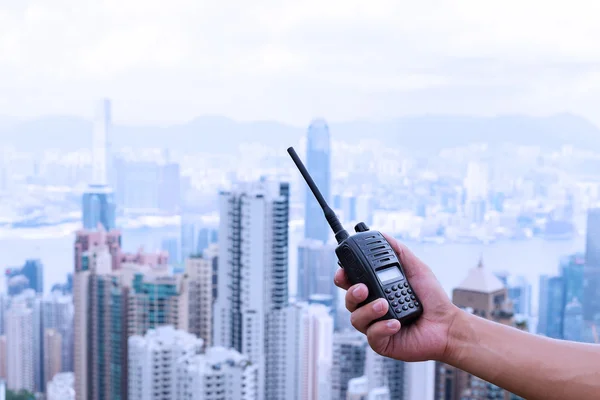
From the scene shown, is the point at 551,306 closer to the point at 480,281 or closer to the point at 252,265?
the point at 480,281

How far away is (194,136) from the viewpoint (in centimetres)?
396

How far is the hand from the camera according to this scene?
0.53m

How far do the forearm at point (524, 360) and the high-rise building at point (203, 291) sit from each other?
4.31m

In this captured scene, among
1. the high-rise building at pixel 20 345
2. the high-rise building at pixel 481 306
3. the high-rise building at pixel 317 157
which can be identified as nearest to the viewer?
the high-rise building at pixel 481 306

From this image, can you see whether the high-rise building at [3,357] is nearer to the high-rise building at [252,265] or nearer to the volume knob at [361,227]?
the high-rise building at [252,265]

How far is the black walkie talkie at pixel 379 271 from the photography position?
1.77 feet

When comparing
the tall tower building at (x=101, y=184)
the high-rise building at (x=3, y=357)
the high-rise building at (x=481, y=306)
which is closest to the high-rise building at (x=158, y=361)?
the tall tower building at (x=101, y=184)

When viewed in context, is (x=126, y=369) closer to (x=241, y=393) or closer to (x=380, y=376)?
(x=241, y=393)

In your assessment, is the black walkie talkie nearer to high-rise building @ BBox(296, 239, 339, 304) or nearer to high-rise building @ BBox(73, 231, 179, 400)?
high-rise building @ BBox(296, 239, 339, 304)

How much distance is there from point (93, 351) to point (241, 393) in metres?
1.57

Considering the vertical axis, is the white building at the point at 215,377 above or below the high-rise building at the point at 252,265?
below

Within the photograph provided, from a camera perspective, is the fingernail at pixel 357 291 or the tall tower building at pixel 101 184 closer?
the fingernail at pixel 357 291

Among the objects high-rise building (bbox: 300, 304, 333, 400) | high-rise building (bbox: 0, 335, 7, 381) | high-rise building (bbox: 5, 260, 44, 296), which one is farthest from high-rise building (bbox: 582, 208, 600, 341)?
high-rise building (bbox: 0, 335, 7, 381)

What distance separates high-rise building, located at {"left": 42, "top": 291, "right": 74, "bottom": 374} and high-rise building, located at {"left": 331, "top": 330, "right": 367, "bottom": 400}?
2.08m
